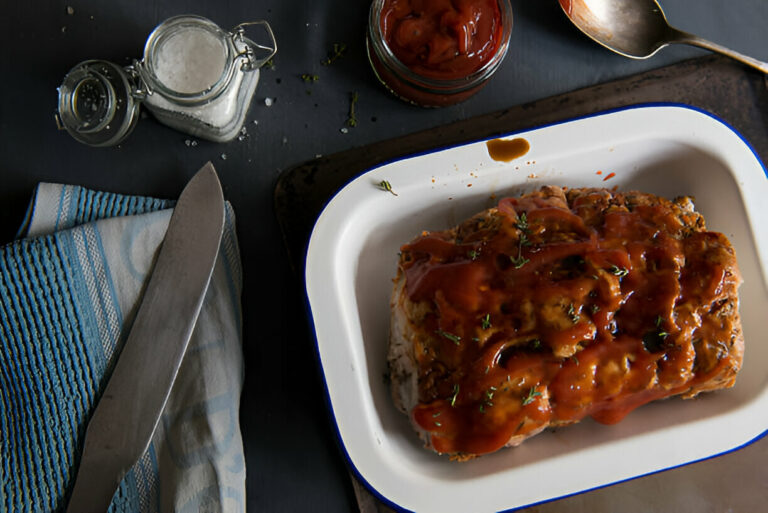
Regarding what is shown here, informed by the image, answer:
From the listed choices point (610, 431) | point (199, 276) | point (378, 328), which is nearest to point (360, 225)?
point (378, 328)

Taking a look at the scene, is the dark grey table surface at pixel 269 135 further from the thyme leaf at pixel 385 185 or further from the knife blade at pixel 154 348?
the thyme leaf at pixel 385 185

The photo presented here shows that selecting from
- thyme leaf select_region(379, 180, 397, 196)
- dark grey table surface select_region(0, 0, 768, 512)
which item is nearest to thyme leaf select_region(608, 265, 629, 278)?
thyme leaf select_region(379, 180, 397, 196)

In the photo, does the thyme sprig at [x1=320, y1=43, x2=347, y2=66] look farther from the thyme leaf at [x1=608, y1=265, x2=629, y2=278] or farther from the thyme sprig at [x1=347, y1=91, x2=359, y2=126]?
the thyme leaf at [x1=608, y1=265, x2=629, y2=278]

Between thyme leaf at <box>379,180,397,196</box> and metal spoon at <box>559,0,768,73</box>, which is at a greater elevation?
metal spoon at <box>559,0,768,73</box>

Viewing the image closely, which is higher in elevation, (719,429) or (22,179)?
(22,179)

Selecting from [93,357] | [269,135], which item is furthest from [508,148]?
[93,357]

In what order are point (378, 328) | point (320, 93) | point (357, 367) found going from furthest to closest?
point (320, 93) → point (378, 328) → point (357, 367)

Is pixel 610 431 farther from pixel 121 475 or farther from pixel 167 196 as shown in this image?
pixel 167 196
